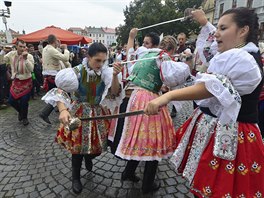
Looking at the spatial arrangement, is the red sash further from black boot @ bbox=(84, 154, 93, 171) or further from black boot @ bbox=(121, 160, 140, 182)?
black boot @ bbox=(121, 160, 140, 182)

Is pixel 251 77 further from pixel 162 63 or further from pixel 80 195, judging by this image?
pixel 80 195

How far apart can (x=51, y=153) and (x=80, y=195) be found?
1378 millimetres

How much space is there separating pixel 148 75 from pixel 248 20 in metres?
1.10

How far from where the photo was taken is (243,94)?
134 cm

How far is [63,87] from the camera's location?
2209 millimetres

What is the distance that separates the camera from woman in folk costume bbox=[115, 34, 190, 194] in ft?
6.86

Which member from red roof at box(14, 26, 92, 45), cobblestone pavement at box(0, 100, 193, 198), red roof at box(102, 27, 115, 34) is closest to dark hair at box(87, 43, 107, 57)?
cobblestone pavement at box(0, 100, 193, 198)

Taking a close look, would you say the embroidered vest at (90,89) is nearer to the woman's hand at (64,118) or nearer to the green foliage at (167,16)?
the woman's hand at (64,118)

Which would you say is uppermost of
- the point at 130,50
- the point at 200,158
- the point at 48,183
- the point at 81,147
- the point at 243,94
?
the point at 130,50

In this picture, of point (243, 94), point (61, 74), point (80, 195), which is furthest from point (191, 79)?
point (80, 195)

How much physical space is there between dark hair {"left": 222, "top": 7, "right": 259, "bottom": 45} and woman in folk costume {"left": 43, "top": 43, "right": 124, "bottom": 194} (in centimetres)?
118

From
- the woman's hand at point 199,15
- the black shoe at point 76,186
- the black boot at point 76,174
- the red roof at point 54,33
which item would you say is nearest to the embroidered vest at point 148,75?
the woman's hand at point 199,15

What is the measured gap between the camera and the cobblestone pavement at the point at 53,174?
2.60m

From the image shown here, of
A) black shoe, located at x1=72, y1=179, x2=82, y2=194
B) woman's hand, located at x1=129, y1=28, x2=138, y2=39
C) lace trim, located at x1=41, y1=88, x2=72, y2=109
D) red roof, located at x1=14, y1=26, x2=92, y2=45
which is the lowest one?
black shoe, located at x1=72, y1=179, x2=82, y2=194
